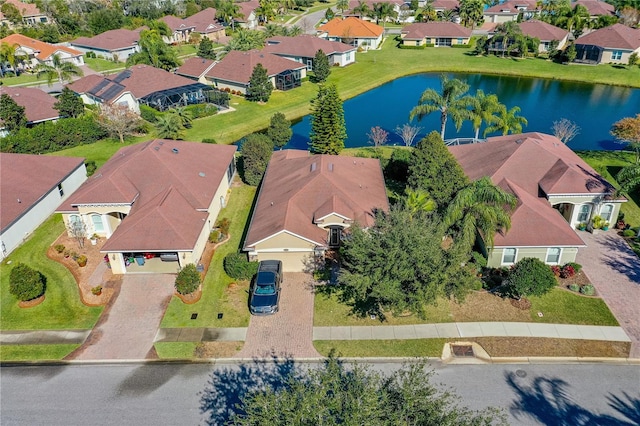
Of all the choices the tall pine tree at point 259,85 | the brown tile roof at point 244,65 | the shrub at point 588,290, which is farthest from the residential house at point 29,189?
the shrub at point 588,290

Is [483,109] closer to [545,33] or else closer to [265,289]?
[265,289]

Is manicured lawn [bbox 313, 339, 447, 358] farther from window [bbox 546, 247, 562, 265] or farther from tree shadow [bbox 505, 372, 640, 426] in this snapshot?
window [bbox 546, 247, 562, 265]

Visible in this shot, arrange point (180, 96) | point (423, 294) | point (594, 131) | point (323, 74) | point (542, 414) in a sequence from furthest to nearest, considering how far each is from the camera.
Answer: point (323, 74)
point (180, 96)
point (594, 131)
point (423, 294)
point (542, 414)

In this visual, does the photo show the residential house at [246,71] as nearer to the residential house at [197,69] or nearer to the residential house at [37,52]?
the residential house at [197,69]

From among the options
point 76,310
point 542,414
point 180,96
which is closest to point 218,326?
point 76,310

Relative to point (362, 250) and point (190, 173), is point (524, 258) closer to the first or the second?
point (362, 250)

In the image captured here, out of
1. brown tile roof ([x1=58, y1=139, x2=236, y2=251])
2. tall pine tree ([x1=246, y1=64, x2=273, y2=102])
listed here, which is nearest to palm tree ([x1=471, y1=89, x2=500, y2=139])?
brown tile roof ([x1=58, y1=139, x2=236, y2=251])
